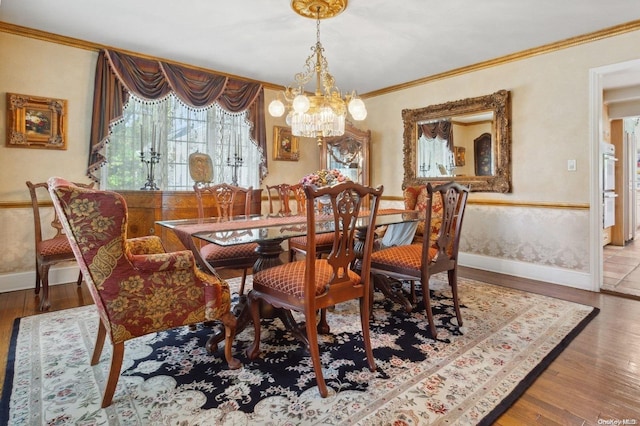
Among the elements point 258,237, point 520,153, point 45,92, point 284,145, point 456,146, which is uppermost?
point 45,92

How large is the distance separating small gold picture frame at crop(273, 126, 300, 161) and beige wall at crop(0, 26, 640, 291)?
2.20m

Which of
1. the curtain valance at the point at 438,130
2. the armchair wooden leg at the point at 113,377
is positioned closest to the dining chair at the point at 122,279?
the armchair wooden leg at the point at 113,377

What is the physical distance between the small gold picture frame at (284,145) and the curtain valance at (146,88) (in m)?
0.48

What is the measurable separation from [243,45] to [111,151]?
179cm

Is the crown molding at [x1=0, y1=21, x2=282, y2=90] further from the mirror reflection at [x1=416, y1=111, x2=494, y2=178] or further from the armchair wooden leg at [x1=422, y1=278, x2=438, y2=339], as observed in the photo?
the armchair wooden leg at [x1=422, y1=278, x2=438, y2=339]

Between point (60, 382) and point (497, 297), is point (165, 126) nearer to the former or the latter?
point (60, 382)

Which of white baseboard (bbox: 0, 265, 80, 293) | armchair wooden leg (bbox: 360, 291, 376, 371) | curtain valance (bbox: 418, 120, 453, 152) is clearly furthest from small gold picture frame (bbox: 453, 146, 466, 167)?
white baseboard (bbox: 0, 265, 80, 293)

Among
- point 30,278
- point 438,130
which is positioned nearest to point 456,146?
point 438,130

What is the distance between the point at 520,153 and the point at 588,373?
2547 millimetres

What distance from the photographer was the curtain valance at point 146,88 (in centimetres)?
343

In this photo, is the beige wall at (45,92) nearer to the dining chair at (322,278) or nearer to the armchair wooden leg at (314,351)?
the dining chair at (322,278)

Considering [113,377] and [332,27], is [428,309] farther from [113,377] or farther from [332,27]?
[332,27]

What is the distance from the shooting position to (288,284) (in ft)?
5.59

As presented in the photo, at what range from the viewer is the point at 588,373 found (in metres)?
1.76
